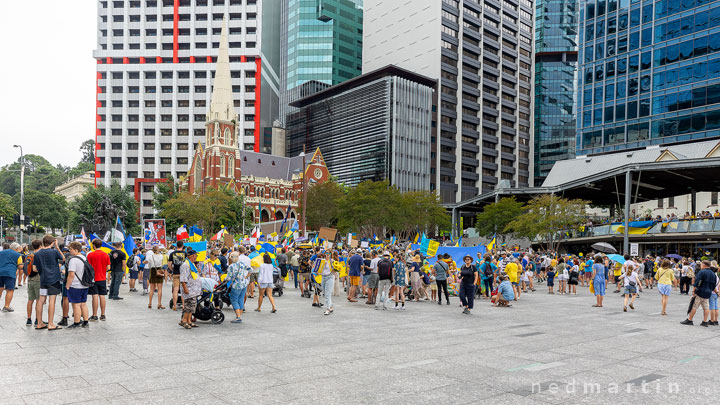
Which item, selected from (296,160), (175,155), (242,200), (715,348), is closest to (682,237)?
(715,348)

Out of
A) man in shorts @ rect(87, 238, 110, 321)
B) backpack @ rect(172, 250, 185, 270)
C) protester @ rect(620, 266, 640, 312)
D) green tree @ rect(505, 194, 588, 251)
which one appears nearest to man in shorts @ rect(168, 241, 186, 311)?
backpack @ rect(172, 250, 185, 270)

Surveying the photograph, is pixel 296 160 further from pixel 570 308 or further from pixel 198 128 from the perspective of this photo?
pixel 570 308

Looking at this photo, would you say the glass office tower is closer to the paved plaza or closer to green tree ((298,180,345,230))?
green tree ((298,180,345,230))

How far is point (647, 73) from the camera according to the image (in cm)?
6456

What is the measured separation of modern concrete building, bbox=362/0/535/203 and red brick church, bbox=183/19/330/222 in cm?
2700

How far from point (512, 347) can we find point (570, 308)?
866cm

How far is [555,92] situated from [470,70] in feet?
116

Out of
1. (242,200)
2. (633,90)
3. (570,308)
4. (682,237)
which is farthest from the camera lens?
(242,200)

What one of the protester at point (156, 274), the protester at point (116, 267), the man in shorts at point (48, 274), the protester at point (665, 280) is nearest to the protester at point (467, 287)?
the protester at point (665, 280)

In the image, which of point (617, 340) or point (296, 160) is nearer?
point (617, 340)

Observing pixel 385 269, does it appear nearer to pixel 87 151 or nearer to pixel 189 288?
pixel 189 288

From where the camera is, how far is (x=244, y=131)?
10869 centimetres

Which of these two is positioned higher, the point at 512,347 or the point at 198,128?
the point at 198,128

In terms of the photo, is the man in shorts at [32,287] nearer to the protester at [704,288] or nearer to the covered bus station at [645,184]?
the protester at [704,288]
